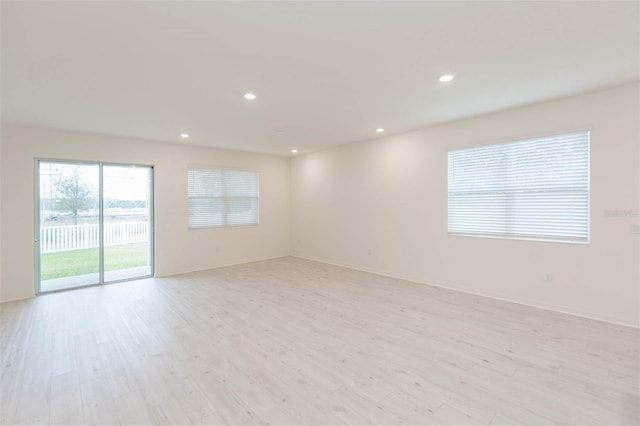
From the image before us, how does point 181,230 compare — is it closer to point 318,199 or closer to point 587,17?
point 318,199

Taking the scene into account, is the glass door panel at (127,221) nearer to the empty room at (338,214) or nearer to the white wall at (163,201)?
the empty room at (338,214)

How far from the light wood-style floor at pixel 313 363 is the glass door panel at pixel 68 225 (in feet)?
2.45

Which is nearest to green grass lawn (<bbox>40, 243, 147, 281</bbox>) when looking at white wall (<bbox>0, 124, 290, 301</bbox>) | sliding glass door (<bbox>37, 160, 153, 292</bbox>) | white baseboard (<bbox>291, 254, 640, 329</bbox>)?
sliding glass door (<bbox>37, 160, 153, 292</bbox>)

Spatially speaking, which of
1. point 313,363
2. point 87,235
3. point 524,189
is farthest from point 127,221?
point 524,189

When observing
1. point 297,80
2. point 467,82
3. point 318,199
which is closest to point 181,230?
point 318,199

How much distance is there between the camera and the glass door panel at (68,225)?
468cm

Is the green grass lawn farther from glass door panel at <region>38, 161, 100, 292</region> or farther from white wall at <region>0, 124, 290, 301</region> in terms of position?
white wall at <region>0, 124, 290, 301</region>

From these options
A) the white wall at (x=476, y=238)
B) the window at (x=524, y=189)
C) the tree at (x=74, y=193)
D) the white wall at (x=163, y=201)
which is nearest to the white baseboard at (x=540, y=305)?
the white wall at (x=476, y=238)

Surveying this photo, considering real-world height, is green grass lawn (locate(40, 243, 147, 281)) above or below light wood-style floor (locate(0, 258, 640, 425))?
above

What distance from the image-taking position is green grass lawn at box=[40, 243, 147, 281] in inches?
188

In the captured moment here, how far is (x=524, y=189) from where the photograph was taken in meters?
3.89

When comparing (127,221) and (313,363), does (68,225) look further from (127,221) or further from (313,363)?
(313,363)

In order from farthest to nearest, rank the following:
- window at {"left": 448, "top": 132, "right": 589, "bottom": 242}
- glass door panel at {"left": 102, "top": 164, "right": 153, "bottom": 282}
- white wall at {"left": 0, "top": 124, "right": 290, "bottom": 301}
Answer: glass door panel at {"left": 102, "top": 164, "right": 153, "bottom": 282}
white wall at {"left": 0, "top": 124, "right": 290, "bottom": 301}
window at {"left": 448, "top": 132, "right": 589, "bottom": 242}

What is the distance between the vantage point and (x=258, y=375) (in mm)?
2338
